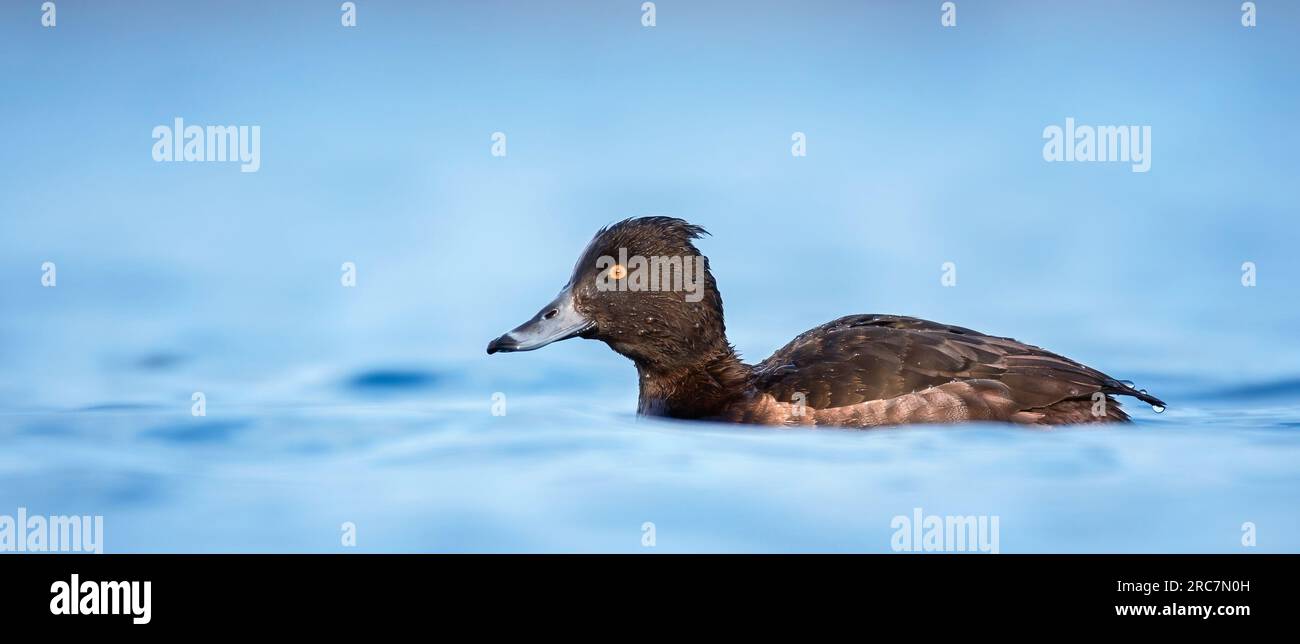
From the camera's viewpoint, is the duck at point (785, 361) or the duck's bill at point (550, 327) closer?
the duck at point (785, 361)

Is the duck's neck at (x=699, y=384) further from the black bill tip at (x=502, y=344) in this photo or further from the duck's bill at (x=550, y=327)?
the black bill tip at (x=502, y=344)

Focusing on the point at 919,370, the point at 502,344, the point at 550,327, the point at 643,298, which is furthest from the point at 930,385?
the point at 502,344

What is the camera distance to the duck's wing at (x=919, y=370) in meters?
→ 8.92

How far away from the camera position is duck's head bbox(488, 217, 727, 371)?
9367 mm

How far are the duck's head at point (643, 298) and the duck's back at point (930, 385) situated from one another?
0.53 m

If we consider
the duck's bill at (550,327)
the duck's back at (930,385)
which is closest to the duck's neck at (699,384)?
the duck's back at (930,385)

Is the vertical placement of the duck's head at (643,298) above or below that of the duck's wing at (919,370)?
above

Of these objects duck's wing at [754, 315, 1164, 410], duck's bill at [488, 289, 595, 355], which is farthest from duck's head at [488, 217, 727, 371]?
duck's wing at [754, 315, 1164, 410]

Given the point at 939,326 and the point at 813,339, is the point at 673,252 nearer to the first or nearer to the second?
the point at 813,339

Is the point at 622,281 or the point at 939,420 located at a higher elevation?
the point at 622,281

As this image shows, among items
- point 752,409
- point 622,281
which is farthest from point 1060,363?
point 622,281

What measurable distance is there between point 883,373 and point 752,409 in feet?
2.51

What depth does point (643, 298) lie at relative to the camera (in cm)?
938

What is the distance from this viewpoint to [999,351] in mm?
9219
